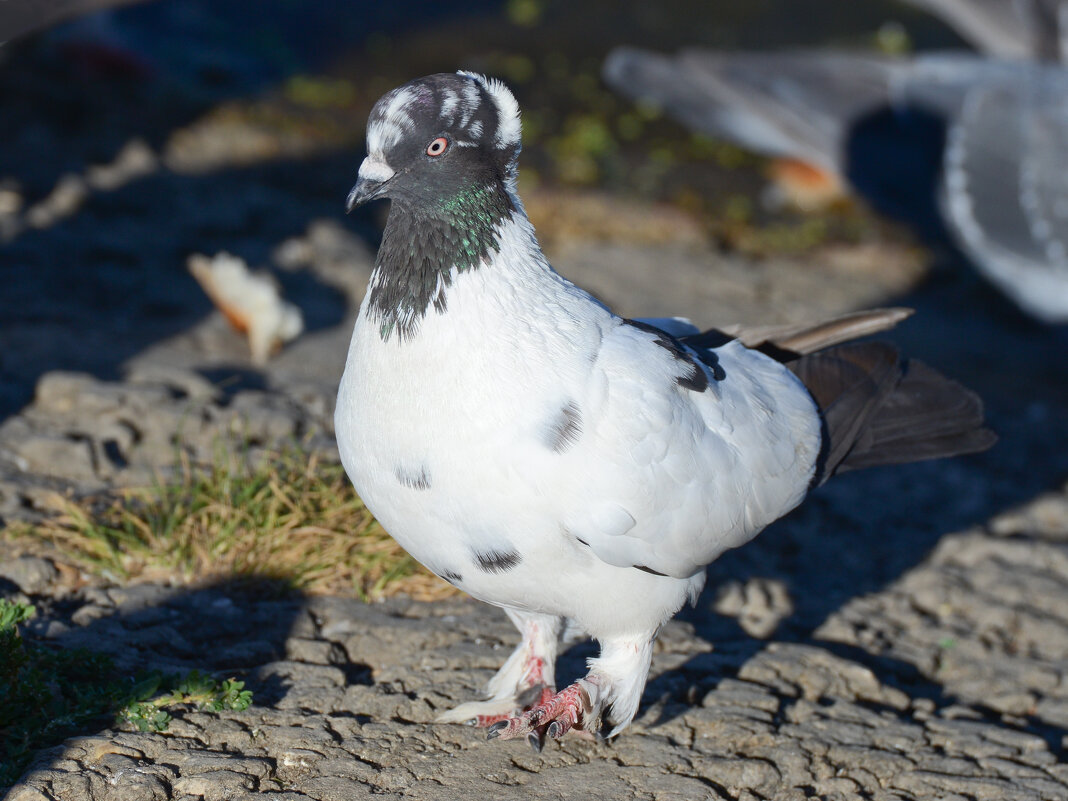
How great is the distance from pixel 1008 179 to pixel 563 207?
269 centimetres

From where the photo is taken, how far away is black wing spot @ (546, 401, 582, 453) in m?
2.87

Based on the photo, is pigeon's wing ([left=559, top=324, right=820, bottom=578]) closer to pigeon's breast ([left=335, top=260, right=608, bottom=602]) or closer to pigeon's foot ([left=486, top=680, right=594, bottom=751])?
pigeon's breast ([left=335, top=260, right=608, bottom=602])

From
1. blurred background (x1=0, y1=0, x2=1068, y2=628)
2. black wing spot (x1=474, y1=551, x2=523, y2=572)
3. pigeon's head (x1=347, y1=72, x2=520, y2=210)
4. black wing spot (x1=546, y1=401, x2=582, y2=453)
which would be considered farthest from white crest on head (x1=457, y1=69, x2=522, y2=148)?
blurred background (x1=0, y1=0, x2=1068, y2=628)

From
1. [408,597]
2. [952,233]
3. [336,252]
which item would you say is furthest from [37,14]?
[952,233]

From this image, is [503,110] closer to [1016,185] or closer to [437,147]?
[437,147]

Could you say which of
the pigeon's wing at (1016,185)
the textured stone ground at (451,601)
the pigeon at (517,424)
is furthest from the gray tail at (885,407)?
the pigeon's wing at (1016,185)

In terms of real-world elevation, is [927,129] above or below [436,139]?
above

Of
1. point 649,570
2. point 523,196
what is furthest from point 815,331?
point 523,196

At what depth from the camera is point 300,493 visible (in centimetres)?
416

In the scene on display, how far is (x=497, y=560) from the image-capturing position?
2.95 metres

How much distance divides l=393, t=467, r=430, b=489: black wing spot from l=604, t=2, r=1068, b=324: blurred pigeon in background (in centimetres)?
468

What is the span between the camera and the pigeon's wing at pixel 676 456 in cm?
292

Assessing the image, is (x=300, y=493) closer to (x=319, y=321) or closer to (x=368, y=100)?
(x=319, y=321)

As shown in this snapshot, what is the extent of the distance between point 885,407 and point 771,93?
12.7 feet
